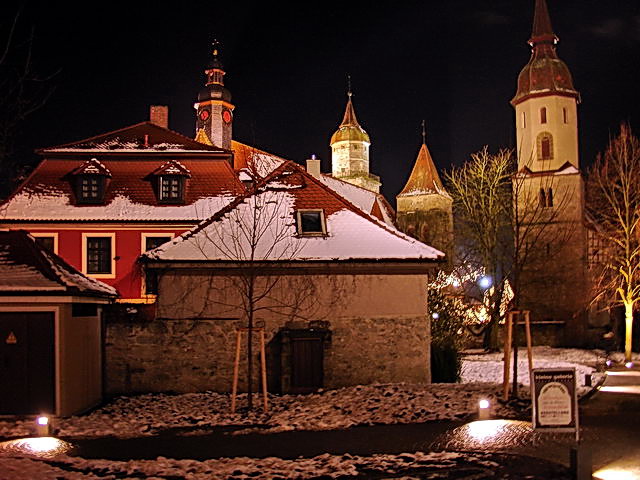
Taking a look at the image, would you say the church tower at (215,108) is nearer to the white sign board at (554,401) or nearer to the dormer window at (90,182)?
the dormer window at (90,182)

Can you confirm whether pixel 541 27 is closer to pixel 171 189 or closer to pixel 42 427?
pixel 171 189

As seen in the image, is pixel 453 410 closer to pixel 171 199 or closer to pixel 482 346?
pixel 171 199

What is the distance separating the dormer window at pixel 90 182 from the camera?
31016 millimetres

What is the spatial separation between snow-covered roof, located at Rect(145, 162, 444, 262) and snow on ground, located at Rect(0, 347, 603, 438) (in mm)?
3791

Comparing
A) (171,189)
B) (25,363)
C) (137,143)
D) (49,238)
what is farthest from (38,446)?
(137,143)

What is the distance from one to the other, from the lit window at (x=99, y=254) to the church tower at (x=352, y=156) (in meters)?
48.7

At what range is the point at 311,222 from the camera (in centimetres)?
2286

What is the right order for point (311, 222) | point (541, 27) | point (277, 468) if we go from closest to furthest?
point (277, 468) → point (311, 222) → point (541, 27)

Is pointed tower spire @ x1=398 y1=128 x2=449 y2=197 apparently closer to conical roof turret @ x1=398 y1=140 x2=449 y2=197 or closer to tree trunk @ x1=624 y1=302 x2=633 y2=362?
conical roof turret @ x1=398 y1=140 x2=449 y2=197

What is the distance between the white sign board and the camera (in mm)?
12891

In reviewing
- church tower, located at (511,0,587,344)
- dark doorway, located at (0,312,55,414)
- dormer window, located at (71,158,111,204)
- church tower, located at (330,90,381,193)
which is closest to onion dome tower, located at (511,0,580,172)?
church tower, located at (511,0,587,344)

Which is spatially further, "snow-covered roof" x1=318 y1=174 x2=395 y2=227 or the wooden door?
"snow-covered roof" x1=318 y1=174 x2=395 y2=227

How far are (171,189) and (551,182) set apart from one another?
30384mm

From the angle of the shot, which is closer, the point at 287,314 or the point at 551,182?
the point at 287,314
